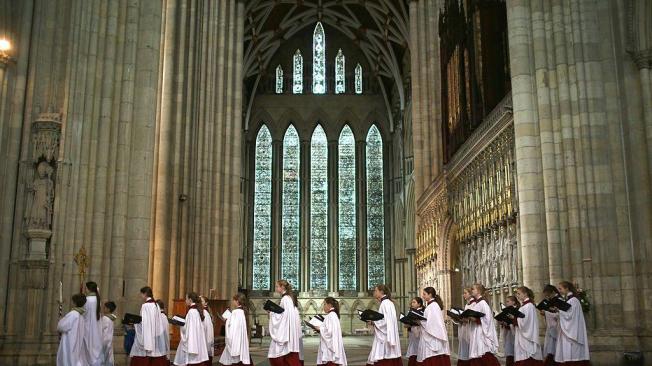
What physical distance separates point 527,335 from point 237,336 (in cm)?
506

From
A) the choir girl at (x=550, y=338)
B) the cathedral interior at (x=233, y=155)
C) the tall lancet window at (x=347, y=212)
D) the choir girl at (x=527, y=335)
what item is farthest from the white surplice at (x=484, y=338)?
the tall lancet window at (x=347, y=212)

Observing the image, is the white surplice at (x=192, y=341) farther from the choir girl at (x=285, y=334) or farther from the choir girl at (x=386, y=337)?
the choir girl at (x=386, y=337)

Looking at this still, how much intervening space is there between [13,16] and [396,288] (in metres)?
31.8

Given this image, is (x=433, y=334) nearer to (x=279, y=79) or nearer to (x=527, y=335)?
(x=527, y=335)

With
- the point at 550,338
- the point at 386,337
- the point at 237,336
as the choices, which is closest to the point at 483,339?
the point at 550,338

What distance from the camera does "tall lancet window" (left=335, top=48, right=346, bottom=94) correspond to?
45875 mm

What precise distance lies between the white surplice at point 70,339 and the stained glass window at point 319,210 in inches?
1312

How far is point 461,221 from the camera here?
69.1 feet

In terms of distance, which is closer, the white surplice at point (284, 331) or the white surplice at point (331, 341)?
the white surplice at point (331, 341)

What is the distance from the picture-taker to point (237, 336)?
11688 mm

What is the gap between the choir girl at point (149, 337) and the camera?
38.6ft

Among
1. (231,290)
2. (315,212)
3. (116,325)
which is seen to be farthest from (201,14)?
(315,212)

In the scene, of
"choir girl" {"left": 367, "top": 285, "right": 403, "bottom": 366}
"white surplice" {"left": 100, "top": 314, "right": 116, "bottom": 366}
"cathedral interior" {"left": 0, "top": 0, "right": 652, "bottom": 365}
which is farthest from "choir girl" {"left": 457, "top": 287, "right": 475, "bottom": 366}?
"white surplice" {"left": 100, "top": 314, "right": 116, "bottom": 366}

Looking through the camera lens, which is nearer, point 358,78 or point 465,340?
point 465,340
